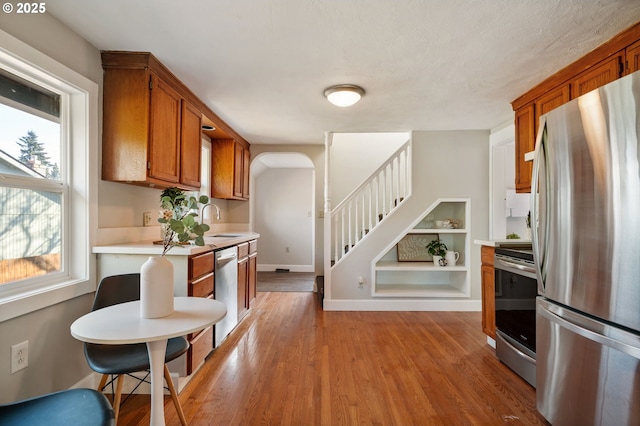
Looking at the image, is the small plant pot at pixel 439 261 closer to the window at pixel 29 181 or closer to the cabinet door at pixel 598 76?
the cabinet door at pixel 598 76

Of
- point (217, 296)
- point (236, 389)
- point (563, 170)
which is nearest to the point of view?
point (563, 170)

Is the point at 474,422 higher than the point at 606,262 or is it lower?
lower

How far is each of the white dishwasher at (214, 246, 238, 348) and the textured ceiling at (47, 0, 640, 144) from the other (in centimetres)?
149

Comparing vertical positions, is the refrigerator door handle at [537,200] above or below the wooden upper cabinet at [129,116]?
below

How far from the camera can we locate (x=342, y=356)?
8.68ft

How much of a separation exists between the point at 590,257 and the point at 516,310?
44.2 inches

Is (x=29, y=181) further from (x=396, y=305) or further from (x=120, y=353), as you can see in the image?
(x=396, y=305)

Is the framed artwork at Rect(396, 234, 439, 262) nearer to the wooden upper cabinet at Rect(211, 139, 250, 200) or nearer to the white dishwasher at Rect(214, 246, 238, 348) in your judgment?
the white dishwasher at Rect(214, 246, 238, 348)

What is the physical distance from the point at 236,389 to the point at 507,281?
7.24 feet

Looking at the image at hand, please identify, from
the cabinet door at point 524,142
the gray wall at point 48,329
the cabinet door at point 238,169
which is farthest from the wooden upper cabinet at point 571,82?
the gray wall at point 48,329

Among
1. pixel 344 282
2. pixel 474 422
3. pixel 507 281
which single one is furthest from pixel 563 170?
→ pixel 344 282

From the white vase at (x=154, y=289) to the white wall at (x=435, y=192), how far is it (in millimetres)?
2799

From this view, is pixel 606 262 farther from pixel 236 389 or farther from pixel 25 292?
pixel 25 292

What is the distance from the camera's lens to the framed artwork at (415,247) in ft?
14.3
